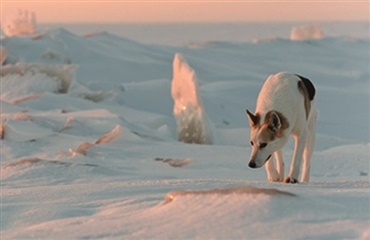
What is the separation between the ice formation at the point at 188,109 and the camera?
9867mm

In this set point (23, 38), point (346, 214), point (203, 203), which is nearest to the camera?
point (346, 214)

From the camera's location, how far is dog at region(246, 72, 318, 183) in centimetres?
473

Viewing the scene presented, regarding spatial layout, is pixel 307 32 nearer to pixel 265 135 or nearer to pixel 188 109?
pixel 188 109

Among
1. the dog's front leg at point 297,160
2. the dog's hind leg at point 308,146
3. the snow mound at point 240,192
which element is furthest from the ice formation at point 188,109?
the snow mound at point 240,192

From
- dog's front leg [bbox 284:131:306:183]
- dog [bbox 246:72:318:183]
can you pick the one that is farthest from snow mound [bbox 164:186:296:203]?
dog's front leg [bbox 284:131:306:183]

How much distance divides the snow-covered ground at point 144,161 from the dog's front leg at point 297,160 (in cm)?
22

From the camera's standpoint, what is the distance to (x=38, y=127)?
28.8 ft

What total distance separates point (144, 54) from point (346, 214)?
1898cm

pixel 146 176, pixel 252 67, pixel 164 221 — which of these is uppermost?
pixel 164 221

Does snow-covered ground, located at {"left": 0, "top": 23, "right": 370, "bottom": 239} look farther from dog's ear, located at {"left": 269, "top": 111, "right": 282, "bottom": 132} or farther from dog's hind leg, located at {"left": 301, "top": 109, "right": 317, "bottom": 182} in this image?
dog's ear, located at {"left": 269, "top": 111, "right": 282, "bottom": 132}

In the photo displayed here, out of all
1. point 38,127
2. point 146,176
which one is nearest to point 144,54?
point 38,127

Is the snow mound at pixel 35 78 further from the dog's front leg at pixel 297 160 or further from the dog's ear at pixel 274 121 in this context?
the dog's ear at pixel 274 121

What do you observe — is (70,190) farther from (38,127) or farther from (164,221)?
(38,127)

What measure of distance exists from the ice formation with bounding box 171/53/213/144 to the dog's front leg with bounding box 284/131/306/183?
4.63 m
